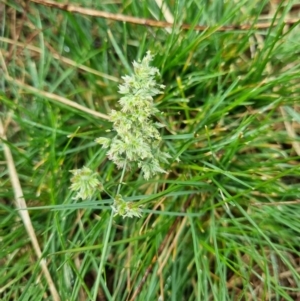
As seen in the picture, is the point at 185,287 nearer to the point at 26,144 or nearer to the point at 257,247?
the point at 257,247

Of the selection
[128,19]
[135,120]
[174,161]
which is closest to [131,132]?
[135,120]

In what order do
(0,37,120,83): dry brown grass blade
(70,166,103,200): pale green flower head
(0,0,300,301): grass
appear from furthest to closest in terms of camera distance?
(0,37,120,83): dry brown grass blade
(0,0,300,301): grass
(70,166,103,200): pale green flower head

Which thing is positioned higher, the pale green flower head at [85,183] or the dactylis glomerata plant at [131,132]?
the dactylis glomerata plant at [131,132]

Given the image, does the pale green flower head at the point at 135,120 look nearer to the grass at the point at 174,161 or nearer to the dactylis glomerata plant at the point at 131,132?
the dactylis glomerata plant at the point at 131,132

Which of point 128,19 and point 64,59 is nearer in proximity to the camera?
point 128,19

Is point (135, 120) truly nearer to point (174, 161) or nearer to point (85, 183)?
point (85, 183)

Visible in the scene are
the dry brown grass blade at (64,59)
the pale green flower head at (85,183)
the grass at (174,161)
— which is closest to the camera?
the pale green flower head at (85,183)

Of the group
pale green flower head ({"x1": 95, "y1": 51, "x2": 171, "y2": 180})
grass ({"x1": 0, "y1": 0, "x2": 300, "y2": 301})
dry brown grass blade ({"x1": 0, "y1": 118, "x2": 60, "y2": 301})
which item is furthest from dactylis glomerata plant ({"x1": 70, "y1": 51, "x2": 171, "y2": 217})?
dry brown grass blade ({"x1": 0, "y1": 118, "x2": 60, "y2": 301})

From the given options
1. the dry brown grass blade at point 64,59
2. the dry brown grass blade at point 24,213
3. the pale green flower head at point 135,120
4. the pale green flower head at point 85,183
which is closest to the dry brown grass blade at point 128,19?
the dry brown grass blade at point 64,59

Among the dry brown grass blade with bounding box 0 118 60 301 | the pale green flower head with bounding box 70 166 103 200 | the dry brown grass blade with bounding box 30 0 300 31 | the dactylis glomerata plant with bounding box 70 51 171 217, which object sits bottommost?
the dry brown grass blade with bounding box 0 118 60 301

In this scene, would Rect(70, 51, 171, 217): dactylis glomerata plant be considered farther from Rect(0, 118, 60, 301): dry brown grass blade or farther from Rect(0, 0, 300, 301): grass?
Rect(0, 118, 60, 301): dry brown grass blade
